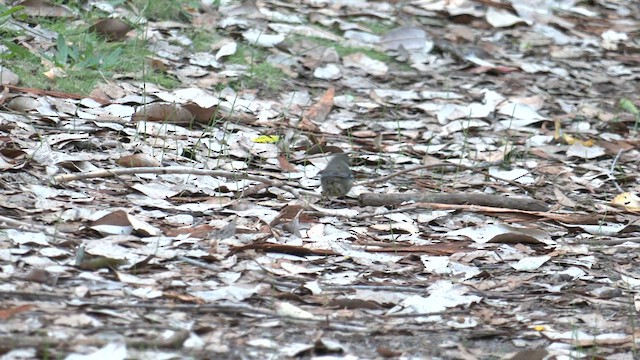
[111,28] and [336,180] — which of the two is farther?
[111,28]

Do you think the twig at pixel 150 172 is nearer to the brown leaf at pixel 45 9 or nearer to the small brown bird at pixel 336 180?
the small brown bird at pixel 336 180

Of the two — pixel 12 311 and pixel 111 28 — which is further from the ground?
pixel 12 311

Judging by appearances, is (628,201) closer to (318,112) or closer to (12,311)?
(318,112)

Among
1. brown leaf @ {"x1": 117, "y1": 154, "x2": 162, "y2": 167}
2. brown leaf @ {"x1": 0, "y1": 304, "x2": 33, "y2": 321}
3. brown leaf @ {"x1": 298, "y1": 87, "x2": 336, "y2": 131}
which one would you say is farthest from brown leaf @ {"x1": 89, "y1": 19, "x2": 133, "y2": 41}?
brown leaf @ {"x1": 0, "y1": 304, "x2": 33, "y2": 321}

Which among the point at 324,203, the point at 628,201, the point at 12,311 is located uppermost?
the point at 12,311

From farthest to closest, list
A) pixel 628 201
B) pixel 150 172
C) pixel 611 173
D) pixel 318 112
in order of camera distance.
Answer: pixel 318 112 < pixel 611 173 < pixel 628 201 < pixel 150 172

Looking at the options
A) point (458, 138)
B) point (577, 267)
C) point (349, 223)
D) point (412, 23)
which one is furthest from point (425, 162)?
point (412, 23)

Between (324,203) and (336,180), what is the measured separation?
0.13 m

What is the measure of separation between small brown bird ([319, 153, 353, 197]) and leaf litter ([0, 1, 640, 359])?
78mm

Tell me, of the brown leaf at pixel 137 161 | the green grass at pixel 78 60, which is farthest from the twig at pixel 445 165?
the green grass at pixel 78 60

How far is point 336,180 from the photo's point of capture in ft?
13.1

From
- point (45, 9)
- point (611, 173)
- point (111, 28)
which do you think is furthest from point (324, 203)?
point (45, 9)

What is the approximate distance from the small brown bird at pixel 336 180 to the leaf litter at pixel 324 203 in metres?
0.08

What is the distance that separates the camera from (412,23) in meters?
6.77
